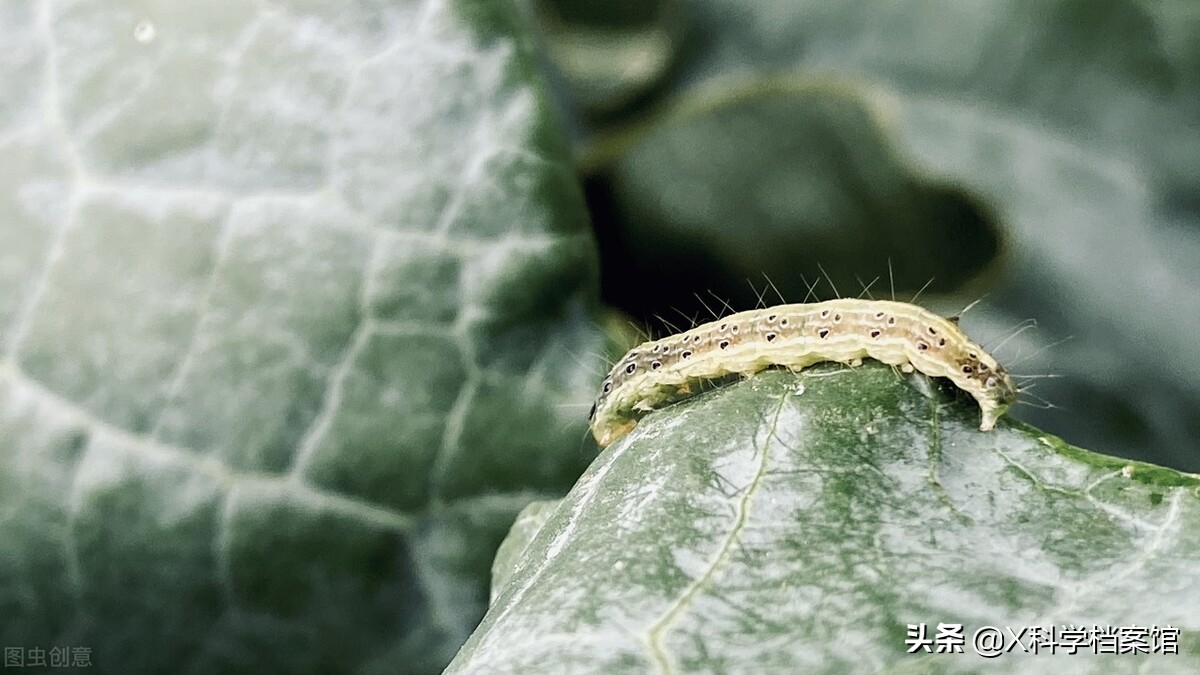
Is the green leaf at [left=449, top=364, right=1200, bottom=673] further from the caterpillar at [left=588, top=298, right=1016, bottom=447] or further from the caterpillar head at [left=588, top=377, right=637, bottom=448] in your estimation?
the caterpillar head at [left=588, top=377, right=637, bottom=448]

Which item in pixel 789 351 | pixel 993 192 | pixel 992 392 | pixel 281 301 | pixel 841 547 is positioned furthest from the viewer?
pixel 993 192

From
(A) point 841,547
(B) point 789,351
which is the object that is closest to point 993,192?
(B) point 789,351

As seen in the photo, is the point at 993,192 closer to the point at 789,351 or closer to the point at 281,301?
the point at 789,351

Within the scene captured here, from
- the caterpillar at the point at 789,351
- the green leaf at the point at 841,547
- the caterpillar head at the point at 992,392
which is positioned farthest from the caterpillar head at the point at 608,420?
the caterpillar head at the point at 992,392

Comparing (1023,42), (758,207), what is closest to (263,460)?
(758,207)

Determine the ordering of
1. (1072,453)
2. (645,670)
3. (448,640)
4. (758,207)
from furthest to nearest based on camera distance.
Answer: (758,207) < (448,640) < (1072,453) < (645,670)

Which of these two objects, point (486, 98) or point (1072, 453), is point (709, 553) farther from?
point (486, 98)

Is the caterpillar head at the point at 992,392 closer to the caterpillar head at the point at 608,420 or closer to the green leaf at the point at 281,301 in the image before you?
the caterpillar head at the point at 608,420
